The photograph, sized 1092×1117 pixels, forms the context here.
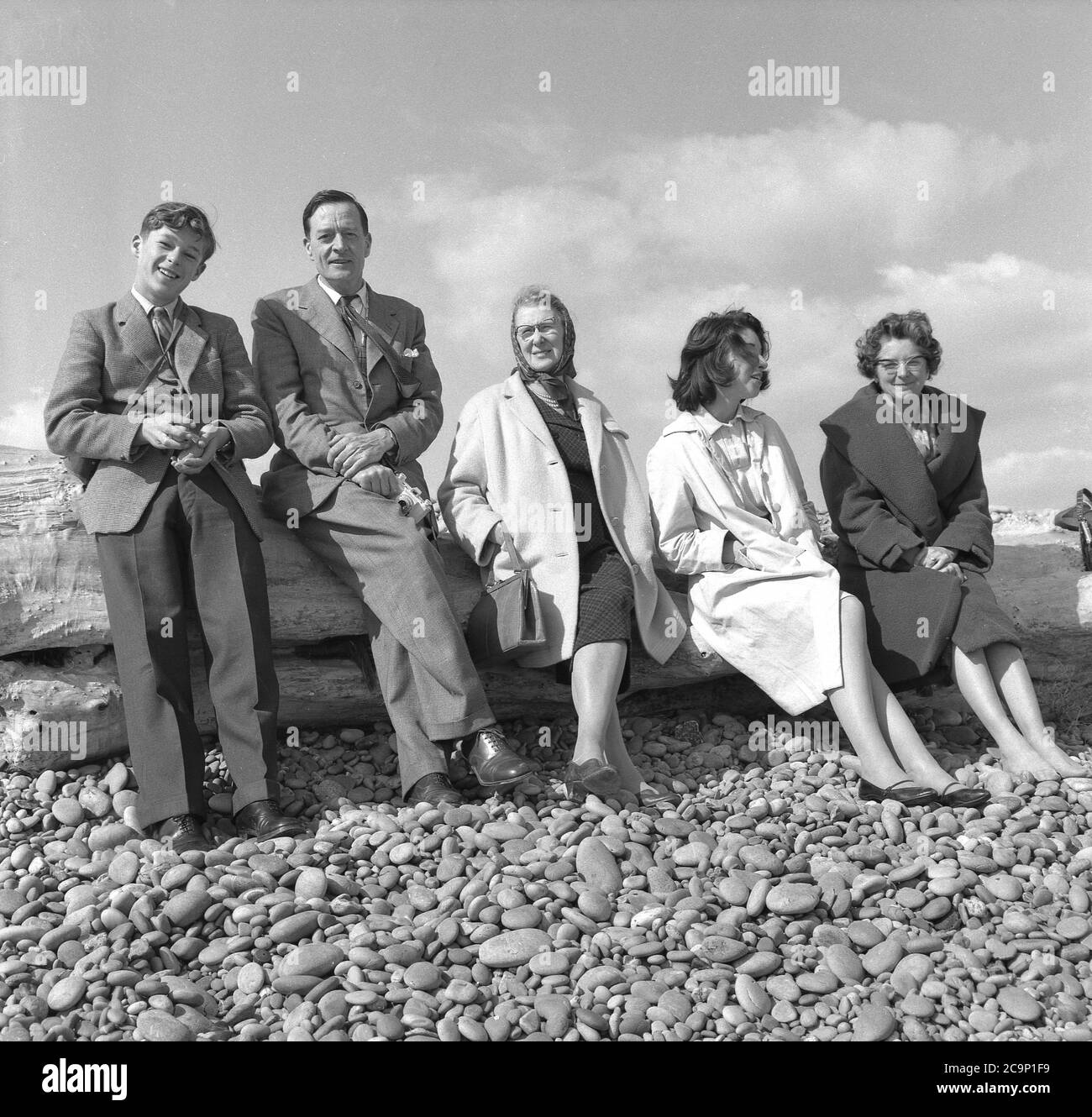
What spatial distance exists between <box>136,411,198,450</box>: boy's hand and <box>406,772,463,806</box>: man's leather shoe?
175 centimetres

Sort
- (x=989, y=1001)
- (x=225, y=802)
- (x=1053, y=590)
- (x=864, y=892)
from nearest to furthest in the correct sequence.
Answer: (x=989, y=1001) < (x=864, y=892) < (x=225, y=802) < (x=1053, y=590)

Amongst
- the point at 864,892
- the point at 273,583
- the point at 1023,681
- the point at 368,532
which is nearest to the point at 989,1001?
the point at 864,892

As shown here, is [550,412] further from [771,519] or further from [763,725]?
[763,725]

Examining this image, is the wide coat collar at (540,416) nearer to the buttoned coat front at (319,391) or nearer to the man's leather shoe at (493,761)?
the buttoned coat front at (319,391)

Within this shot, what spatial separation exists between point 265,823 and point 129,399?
1949 millimetres

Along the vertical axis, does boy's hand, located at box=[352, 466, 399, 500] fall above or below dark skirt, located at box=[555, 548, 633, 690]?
above

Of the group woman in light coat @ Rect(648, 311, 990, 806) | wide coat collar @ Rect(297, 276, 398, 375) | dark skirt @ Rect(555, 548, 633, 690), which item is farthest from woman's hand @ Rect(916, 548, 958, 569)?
wide coat collar @ Rect(297, 276, 398, 375)

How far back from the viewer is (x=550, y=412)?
573 centimetres

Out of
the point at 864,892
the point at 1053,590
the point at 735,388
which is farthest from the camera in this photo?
the point at 1053,590

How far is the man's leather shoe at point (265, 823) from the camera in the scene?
4527 millimetres

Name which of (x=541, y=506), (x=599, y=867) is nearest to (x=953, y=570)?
(x=541, y=506)

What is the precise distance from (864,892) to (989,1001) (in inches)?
25.7

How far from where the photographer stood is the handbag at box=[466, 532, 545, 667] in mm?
5035

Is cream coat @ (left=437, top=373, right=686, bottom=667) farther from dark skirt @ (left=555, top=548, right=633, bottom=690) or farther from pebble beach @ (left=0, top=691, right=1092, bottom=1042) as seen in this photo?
pebble beach @ (left=0, top=691, right=1092, bottom=1042)
